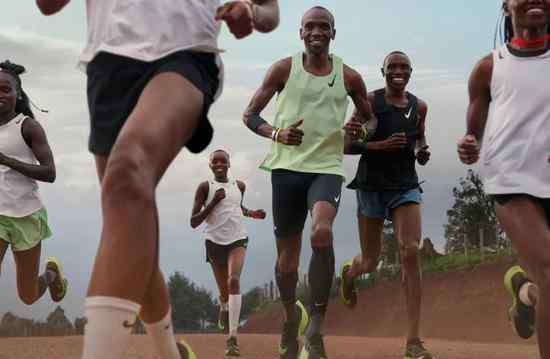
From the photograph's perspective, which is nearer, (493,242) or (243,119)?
(243,119)

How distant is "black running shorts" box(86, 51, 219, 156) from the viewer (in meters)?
3.36

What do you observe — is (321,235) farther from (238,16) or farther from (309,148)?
(238,16)

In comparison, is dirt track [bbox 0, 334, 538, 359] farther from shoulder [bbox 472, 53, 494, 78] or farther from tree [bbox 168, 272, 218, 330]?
tree [bbox 168, 272, 218, 330]

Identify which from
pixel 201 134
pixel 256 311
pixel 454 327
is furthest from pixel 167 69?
pixel 256 311

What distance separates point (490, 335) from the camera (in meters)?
20.2

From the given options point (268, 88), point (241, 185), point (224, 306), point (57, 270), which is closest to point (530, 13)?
point (268, 88)

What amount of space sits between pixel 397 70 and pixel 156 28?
5.47 meters

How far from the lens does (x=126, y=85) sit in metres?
3.44

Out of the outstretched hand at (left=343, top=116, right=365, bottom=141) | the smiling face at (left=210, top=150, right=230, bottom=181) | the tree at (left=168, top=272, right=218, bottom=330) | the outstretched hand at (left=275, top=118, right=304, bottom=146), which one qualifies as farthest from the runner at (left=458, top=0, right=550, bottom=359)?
the tree at (left=168, top=272, right=218, bottom=330)

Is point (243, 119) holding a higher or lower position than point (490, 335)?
higher

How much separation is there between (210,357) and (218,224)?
205cm

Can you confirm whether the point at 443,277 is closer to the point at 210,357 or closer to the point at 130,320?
the point at 210,357

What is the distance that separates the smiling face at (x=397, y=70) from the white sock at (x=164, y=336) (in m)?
5.07

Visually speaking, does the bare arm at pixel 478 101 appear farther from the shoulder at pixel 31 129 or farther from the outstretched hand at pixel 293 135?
the shoulder at pixel 31 129
